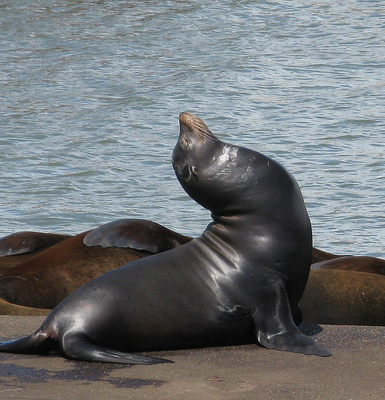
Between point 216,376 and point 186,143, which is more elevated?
point 186,143

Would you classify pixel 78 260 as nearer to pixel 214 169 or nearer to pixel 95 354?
pixel 214 169

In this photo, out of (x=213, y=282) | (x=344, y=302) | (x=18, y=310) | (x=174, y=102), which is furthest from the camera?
(x=174, y=102)

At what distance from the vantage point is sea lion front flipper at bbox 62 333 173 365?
3613 mm

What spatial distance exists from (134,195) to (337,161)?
235 cm

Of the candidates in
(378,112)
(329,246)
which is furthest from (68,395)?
(378,112)

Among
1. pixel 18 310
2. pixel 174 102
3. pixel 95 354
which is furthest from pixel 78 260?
pixel 174 102

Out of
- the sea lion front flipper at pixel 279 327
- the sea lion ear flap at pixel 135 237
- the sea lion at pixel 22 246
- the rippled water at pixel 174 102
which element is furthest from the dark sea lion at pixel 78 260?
the rippled water at pixel 174 102

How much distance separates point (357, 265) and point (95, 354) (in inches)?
103

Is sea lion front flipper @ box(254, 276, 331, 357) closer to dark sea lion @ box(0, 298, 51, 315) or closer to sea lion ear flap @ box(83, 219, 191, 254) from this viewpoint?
dark sea lion @ box(0, 298, 51, 315)

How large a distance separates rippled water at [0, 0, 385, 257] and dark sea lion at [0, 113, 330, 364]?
163 inches

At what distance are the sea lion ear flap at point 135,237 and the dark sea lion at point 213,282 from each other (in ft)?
5.20

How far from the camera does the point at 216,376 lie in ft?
11.2

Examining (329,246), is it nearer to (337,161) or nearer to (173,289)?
(337,161)

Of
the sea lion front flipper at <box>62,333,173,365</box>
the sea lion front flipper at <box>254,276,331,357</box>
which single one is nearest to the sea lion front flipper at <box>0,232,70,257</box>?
the sea lion front flipper at <box>62,333,173,365</box>
